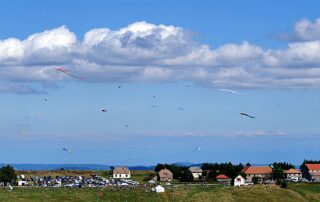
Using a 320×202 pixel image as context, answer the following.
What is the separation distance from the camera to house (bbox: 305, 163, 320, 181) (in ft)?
586

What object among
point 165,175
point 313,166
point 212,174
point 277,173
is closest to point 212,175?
point 212,174

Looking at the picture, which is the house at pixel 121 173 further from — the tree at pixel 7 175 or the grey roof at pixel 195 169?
the tree at pixel 7 175

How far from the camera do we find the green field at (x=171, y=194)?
109 m

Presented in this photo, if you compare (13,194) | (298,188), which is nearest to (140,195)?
(13,194)

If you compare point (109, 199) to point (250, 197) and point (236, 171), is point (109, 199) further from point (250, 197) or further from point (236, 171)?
point (236, 171)

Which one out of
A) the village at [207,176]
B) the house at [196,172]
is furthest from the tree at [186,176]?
the house at [196,172]

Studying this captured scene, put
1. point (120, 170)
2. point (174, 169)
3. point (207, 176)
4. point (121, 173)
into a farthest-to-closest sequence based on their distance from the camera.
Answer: point (120, 170) → point (121, 173) → point (174, 169) → point (207, 176)

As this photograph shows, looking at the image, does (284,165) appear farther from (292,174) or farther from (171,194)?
(171,194)

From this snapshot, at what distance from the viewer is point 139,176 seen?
183 m

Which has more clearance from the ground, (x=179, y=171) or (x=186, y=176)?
(x=179, y=171)

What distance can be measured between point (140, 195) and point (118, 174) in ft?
213

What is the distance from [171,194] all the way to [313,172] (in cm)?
7613

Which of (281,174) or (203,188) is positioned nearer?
(203,188)

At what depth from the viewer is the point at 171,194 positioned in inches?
4616
